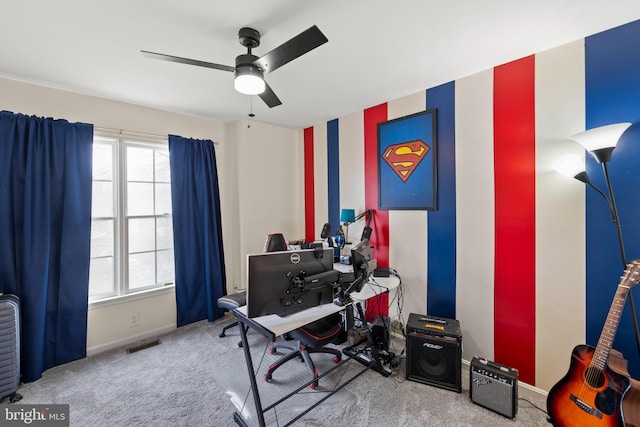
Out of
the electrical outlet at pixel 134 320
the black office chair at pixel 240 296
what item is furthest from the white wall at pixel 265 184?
the electrical outlet at pixel 134 320

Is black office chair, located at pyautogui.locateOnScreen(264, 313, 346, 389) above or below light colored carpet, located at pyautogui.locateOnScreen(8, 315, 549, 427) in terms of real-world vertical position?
above

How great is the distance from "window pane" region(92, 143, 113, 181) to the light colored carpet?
1.87 m

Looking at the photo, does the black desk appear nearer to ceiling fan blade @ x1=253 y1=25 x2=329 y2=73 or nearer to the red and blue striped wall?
the red and blue striped wall

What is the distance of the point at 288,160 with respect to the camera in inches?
158

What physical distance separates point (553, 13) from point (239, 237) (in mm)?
3604

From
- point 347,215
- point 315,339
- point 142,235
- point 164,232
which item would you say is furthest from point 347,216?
point 142,235

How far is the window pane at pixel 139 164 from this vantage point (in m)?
3.01

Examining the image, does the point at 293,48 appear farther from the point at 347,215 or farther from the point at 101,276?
the point at 101,276

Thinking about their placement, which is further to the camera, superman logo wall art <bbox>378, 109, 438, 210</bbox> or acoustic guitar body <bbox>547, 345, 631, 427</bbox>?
superman logo wall art <bbox>378, 109, 438, 210</bbox>

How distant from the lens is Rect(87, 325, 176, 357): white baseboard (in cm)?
269

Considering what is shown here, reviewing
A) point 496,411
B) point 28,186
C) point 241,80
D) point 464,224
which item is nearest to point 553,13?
point 464,224

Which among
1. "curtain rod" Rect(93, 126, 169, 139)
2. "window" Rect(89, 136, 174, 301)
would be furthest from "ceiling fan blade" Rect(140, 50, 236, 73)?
"window" Rect(89, 136, 174, 301)

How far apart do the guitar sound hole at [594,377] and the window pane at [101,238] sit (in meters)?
4.15

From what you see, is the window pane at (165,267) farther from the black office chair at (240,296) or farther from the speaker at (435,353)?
the speaker at (435,353)
